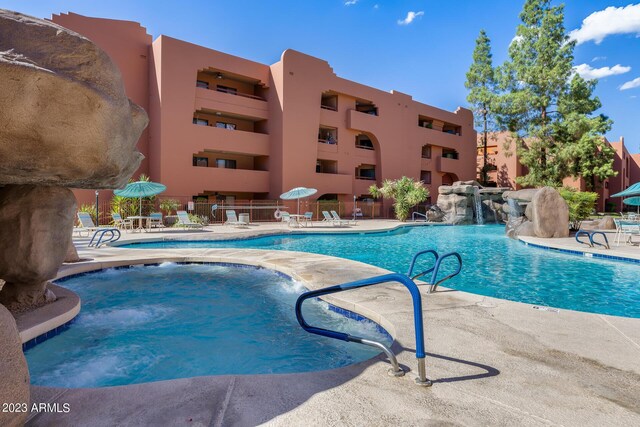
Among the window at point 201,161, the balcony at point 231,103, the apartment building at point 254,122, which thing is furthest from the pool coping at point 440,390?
the window at point 201,161

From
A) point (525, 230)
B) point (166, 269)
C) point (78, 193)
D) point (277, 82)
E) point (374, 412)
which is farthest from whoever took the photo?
point (277, 82)

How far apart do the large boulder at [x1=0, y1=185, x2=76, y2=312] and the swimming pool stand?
682cm

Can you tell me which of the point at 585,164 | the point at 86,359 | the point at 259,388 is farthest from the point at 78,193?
the point at 585,164

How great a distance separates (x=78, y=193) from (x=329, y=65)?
64.1 feet

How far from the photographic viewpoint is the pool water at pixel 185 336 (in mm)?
3980

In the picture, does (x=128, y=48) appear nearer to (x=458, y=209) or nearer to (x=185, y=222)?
(x=185, y=222)

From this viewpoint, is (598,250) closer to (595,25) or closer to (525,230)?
(525,230)

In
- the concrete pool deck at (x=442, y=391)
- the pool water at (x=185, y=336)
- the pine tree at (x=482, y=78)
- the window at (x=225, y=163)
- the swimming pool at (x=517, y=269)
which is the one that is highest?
the pine tree at (x=482, y=78)

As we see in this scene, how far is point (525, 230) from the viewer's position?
15.5 metres

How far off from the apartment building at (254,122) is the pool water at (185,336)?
16608 mm

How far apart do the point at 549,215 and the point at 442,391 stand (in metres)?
14.6

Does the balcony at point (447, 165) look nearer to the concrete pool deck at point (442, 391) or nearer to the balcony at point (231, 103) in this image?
the balcony at point (231, 103)

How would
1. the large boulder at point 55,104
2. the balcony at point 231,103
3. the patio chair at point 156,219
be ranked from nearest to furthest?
the large boulder at point 55,104, the patio chair at point 156,219, the balcony at point 231,103

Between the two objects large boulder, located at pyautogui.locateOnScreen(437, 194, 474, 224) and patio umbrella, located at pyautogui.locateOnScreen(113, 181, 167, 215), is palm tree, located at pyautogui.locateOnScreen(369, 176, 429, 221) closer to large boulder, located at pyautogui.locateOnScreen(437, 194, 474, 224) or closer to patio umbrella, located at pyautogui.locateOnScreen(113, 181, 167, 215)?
large boulder, located at pyautogui.locateOnScreen(437, 194, 474, 224)
